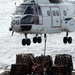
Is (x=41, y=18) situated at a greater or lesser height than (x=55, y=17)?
greater

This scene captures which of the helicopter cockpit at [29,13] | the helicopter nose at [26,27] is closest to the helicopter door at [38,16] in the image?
the helicopter cockpit at [29,13]

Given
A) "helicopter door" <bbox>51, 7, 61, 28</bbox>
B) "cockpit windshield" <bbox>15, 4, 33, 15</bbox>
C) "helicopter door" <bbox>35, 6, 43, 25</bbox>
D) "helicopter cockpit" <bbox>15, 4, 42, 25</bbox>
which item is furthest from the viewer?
"helicopter door" <bbox>51, 7, 61, 28</bbox>

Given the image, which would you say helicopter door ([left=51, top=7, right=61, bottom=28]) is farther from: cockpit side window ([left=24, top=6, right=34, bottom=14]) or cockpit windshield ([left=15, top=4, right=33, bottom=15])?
cockpit windshield ([left=15, top=4, right=33, bottom=15])

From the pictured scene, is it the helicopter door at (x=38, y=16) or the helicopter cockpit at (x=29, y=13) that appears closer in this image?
the helicopter cockpit at (x=29, y=13)

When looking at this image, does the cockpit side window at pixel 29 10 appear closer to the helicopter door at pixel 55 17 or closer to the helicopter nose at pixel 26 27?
the helicopter nose at pixel 26 27

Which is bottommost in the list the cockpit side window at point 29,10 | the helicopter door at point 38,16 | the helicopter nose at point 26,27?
the helicopter nose at point 26,27

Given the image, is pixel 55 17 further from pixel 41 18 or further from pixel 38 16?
pixel 38 16

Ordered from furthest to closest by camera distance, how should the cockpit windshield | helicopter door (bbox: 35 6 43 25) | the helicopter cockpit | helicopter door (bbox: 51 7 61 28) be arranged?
helicopter door (bbox: 51 7 61 28) → helicopter door (bbox: 35 6 43 25) → the cockpit windshield → the helicopter cockpit

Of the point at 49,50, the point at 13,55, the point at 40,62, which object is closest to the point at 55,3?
the point at 40,62

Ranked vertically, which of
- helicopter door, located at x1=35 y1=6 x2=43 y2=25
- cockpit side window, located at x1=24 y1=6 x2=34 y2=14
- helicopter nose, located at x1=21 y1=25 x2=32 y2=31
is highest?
cockpit side window, located at x1=24 y1=6 x2=34 y2=14

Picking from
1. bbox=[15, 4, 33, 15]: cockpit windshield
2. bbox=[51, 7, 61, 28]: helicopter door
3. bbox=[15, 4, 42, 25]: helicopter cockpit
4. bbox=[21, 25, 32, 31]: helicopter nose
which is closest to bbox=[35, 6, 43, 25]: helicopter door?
bbox=[15, 4, 42, 25]: helicopter cockpit

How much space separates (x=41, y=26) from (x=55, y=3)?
194 inches

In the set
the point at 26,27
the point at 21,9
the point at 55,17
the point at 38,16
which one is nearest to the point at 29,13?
the point at 21,9

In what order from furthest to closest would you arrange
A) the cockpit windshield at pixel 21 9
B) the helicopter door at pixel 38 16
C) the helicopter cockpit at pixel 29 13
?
the helicopter door at pixel 38 16 → the cockpit windshield at pixel 21 9 → the helicopter cockpit at pixel 29 13
